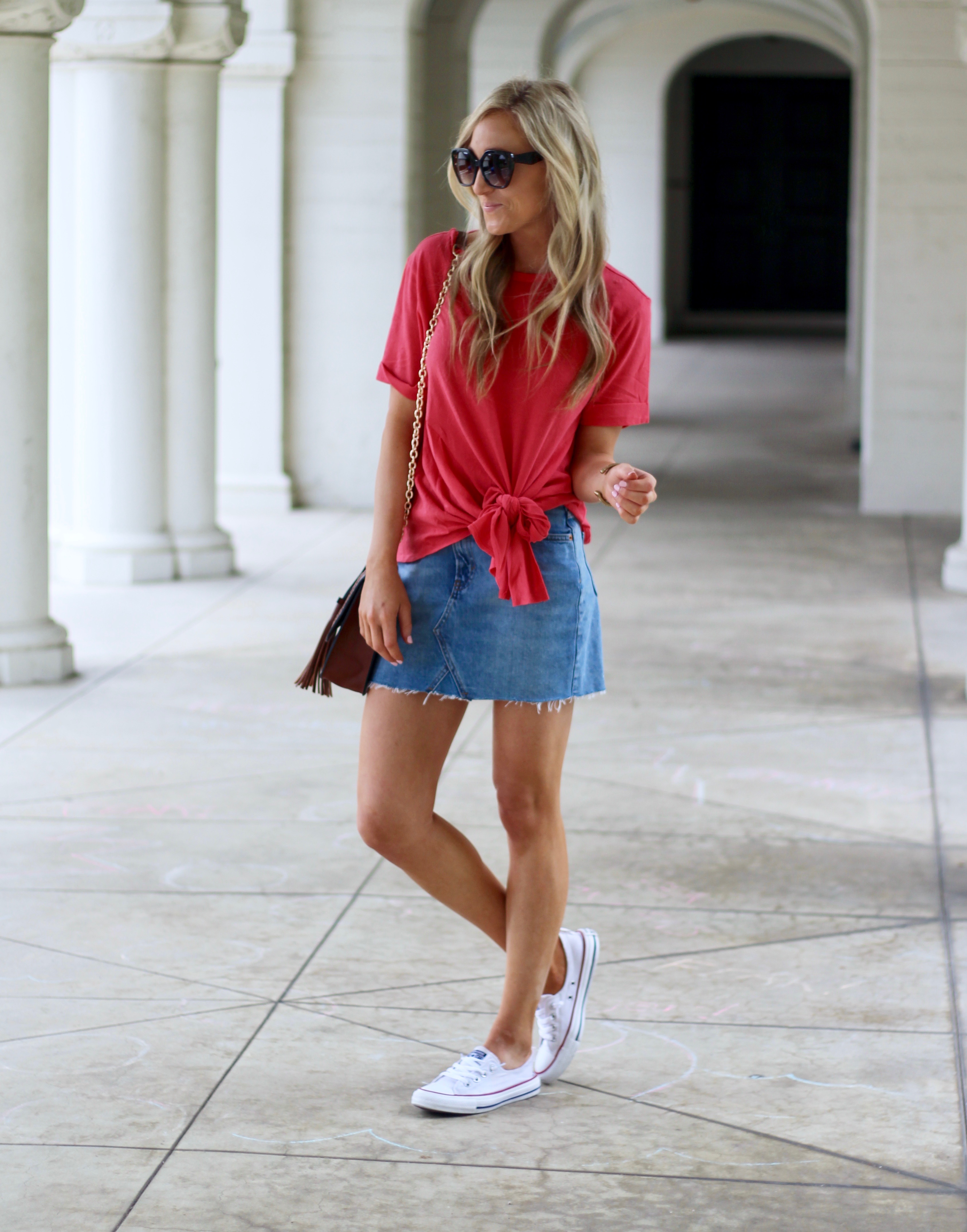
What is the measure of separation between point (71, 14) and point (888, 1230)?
627 centimetres

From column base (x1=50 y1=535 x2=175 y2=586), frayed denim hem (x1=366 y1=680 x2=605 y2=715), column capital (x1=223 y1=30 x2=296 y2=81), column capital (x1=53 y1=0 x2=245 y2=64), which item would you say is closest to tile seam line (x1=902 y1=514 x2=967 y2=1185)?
frayed denim hem (x1=366 y1=680 x2=605 y2=715)

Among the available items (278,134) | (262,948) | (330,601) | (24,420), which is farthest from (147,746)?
(278,134)

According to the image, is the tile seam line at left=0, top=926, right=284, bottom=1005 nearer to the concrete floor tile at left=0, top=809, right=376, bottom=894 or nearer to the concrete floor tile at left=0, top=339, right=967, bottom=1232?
the concrete floor tile at left=0, top=339, right=967, bottom=1232

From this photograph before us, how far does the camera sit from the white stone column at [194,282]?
10.1 m

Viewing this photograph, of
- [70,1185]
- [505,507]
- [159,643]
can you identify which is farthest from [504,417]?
[159,643]

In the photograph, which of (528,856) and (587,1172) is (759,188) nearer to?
(528,856)

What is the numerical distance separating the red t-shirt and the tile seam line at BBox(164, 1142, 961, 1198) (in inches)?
41.7

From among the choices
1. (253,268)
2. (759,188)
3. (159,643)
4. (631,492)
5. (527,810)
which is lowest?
(159,643)

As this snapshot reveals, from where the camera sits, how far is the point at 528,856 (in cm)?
365

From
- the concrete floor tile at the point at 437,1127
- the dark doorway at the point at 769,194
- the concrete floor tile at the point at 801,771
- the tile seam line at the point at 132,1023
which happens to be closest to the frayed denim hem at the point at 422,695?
the concrete floor tile at the point at 437,1127

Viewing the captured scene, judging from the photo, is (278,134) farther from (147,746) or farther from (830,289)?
(830,289)

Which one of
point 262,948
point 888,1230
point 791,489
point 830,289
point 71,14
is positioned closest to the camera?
point 888,1230

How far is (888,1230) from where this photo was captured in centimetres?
319

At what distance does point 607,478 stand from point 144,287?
7116 mm
